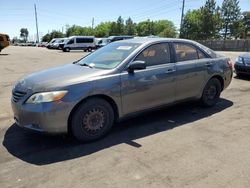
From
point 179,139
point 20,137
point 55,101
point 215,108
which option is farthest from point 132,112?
point 215,108

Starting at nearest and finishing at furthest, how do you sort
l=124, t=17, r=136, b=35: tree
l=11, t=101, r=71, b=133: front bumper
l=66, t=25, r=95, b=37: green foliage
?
l=11, t=101, r=71, b=133: front bumper, l=124, t=17, r=136, b=35: tree, l=66, t=25, r=95, b=37: green foliage

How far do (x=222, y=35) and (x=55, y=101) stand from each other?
2530 inches

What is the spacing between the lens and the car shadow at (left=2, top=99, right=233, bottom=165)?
4277mm

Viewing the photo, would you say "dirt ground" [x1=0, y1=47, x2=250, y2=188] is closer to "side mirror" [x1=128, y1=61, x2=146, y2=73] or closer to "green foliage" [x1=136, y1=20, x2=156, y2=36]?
"side mirror" [x1=128, y1=61, x2=146, y2=73]

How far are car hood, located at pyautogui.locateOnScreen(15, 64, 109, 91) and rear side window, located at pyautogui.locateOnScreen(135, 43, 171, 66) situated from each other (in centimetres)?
86

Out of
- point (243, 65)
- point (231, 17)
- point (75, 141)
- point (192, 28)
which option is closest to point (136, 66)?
point (75, 141)

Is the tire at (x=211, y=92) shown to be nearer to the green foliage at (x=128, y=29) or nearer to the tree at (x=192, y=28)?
the tree at (x=192, y=28)

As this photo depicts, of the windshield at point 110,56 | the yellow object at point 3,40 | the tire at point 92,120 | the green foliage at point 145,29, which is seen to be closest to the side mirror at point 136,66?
the windshield at point 110,56

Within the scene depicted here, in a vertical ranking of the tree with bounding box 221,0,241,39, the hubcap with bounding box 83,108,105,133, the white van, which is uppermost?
the tree with bounding box 221,0,241,39

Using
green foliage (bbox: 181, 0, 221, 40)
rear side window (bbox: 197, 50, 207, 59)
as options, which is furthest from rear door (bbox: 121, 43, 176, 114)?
green foliage (bbox: 181, 0, 221, 40)

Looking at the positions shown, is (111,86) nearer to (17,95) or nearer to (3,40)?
(17,95)

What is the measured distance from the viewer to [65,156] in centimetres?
423

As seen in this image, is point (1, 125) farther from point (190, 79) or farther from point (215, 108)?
point (215, 108)

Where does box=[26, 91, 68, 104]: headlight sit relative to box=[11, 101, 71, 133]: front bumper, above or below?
above
